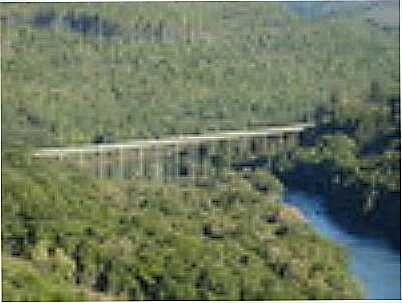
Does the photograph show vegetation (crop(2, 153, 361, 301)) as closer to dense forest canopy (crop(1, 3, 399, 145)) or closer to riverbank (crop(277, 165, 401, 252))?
riverbank (crop(277, 165, 401, 252))

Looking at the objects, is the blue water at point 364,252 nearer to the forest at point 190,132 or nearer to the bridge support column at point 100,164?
the forest at point 190,132

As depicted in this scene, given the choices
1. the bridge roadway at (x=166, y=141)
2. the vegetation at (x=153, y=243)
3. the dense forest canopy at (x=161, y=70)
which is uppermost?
the dense forest canopy at (x=161, y=70)

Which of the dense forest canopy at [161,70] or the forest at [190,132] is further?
the dense forest canopy at [161,70]

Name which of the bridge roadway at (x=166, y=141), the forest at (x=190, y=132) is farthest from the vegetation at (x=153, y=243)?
the bridge roadway at (x=166, y=141)

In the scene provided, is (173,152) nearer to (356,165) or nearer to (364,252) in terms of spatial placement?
(356,165)

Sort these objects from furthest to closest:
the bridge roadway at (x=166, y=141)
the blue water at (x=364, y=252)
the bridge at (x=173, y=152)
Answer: the bridge roadway at (x=166, y=141) → the bridge at (x=173, y=152) → the blue water at (x=364, y=252)

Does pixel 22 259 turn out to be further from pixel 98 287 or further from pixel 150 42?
pixel 150 42

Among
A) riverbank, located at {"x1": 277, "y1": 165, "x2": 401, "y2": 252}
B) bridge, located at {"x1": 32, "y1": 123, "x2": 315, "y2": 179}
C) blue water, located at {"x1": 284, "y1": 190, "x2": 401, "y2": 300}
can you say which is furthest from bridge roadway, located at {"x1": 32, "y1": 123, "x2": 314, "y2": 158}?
blue water, located at {"x1": 284, "y1": 190, "x2": 401, "y2": 300}
